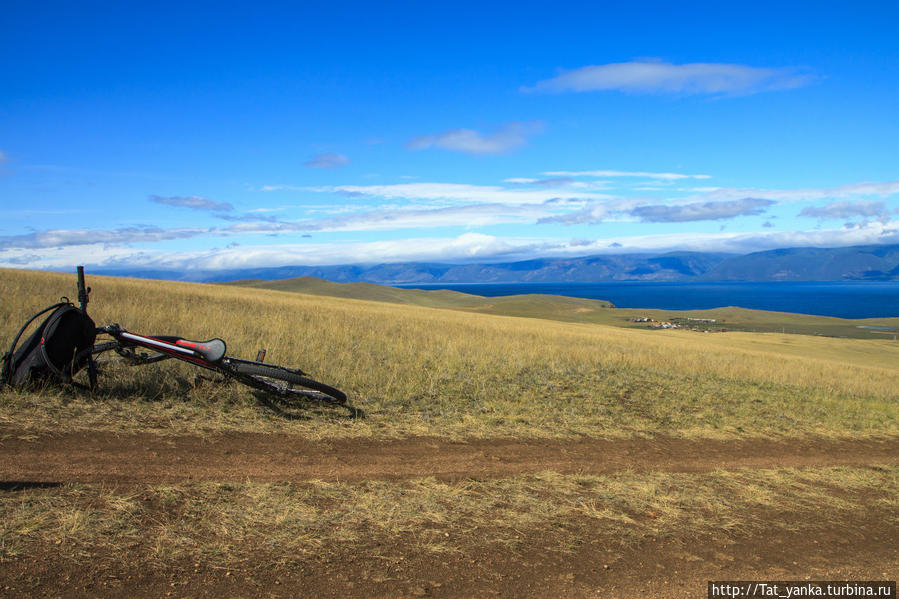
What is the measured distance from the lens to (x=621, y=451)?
346 inches

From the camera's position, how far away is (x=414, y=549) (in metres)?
4.86

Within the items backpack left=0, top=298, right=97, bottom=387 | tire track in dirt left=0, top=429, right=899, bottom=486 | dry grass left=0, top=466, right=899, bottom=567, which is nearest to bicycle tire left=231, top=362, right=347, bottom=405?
tire track in dirt left=0, top=429, right=899, bottom=486

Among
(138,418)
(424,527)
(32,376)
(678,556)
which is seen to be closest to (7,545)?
(424,527)

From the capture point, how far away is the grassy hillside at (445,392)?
825 cm

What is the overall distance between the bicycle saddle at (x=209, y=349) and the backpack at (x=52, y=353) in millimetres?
1260

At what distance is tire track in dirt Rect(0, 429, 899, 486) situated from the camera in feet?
19.7

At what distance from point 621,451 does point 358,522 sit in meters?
4.89

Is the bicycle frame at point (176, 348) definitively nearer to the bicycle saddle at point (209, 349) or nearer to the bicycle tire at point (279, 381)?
the bicycle saddle at point (209, 349)

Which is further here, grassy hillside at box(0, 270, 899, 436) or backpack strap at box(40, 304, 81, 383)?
grassy hillside at box(0, 270, 899, 436)

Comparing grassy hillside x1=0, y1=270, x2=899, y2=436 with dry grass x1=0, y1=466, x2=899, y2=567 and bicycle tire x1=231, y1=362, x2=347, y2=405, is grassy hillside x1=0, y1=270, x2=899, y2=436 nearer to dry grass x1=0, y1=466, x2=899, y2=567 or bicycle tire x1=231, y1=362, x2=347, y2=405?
bicycle tire x1=231, y1=362, x2=347, y2=405

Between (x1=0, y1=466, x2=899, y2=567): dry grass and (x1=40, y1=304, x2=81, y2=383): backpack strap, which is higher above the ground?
(x1=40, y1=304, x2=81, y2=383): backpack strap

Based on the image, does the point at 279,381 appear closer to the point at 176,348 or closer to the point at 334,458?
the point at 176,348

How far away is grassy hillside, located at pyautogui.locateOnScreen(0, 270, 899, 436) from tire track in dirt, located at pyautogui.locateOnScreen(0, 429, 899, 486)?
48 centimetres

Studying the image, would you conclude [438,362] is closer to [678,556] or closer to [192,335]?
[192,335]
